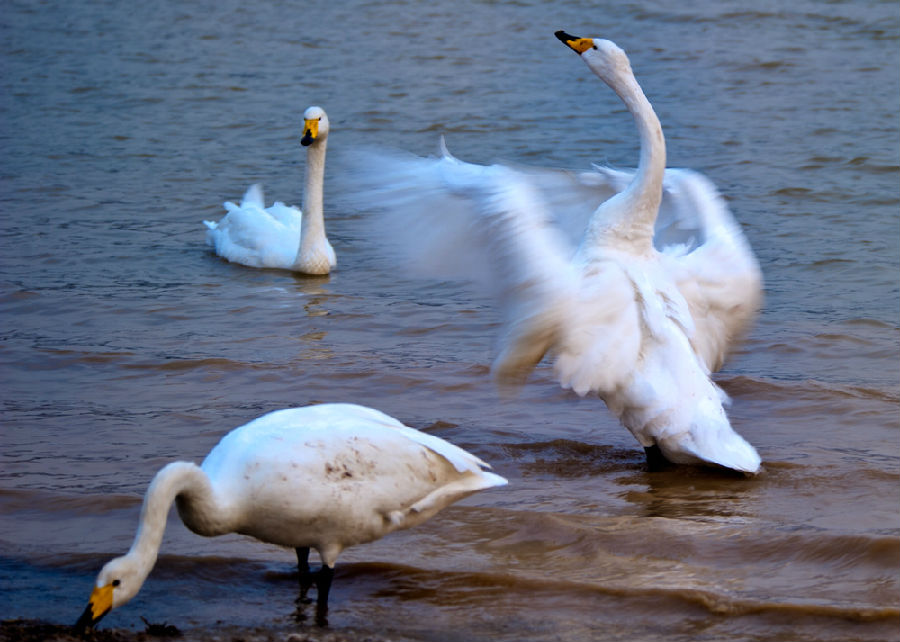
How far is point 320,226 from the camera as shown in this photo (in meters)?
10.6

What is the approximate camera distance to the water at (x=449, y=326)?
16.8 ft

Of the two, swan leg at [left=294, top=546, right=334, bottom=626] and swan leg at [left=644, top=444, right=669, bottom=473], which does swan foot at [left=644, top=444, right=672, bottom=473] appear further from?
swan leg at [left=294, top=546, right=334, bottom=626]

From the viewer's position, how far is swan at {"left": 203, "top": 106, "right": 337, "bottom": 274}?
1044 centimetres

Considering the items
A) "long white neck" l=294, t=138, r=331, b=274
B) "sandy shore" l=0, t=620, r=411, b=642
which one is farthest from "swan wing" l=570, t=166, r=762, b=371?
"long white neck" l=294, t=138, r=331, b=274

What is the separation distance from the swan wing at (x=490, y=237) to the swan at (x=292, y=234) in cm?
411

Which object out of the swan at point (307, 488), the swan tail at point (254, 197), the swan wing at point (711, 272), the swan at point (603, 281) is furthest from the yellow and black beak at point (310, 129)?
the swan at point (307, 488)

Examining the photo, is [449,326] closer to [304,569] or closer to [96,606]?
[304,569]

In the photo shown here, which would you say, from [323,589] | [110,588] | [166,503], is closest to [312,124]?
[323,589]

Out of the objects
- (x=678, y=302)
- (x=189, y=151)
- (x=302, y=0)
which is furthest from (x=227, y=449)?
(x=302, y=0)

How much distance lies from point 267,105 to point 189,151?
5.78ft

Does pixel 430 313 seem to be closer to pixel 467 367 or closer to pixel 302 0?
pixel 467 367

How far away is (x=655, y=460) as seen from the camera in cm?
635

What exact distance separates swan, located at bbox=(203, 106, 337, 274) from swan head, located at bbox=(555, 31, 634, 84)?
165 inches

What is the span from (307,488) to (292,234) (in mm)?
6634
